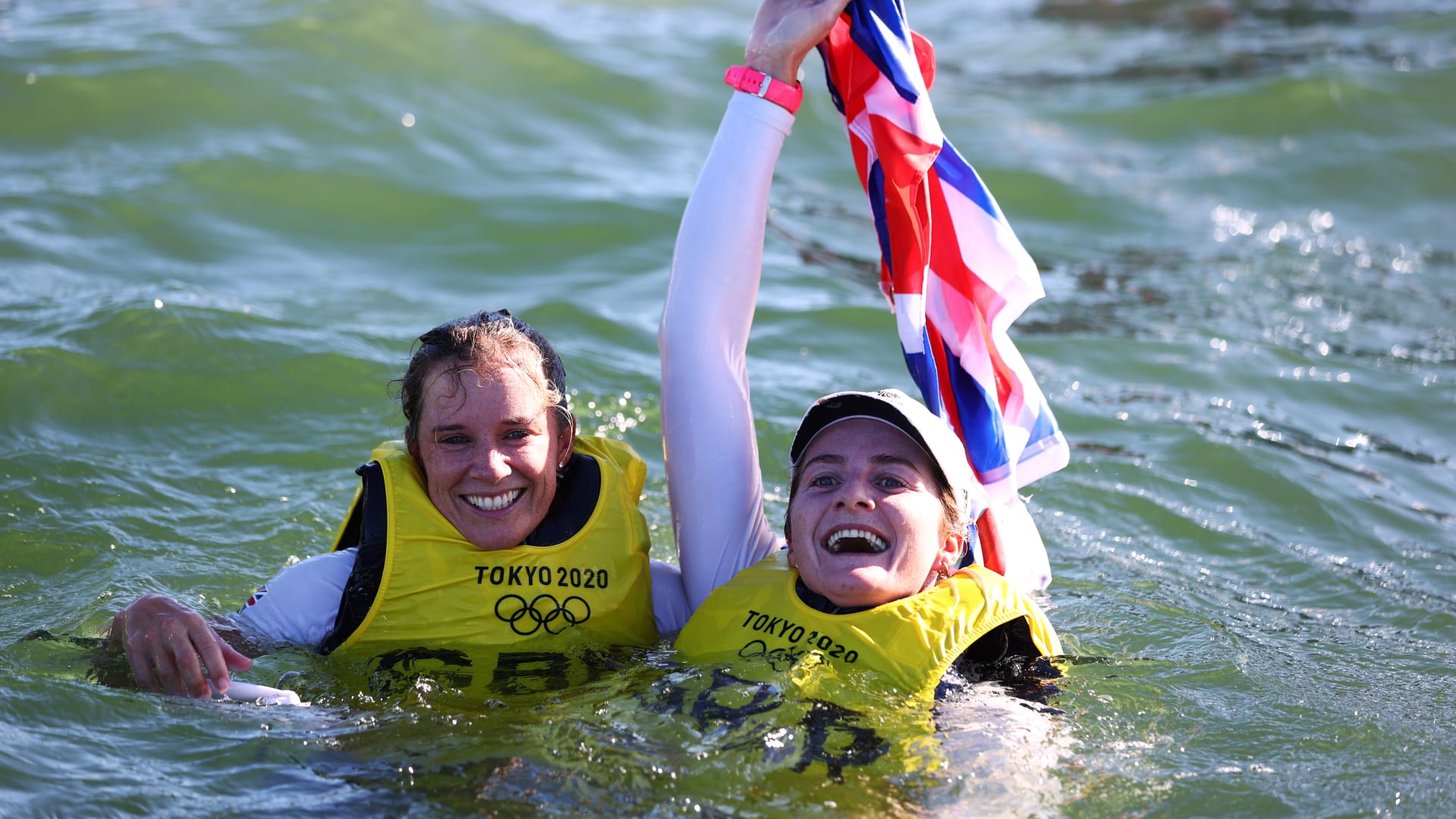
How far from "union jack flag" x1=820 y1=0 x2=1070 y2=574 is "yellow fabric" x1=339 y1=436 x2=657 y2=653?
1.24 m

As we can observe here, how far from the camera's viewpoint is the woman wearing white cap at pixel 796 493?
14.1 ft

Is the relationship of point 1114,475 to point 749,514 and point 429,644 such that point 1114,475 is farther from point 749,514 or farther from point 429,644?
point 429,644

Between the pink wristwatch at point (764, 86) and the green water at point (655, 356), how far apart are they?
188 centimetres

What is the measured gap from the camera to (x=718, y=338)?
4.67 m

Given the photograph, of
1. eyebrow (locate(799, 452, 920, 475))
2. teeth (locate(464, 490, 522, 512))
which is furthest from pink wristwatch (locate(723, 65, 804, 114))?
teeth (locate(464, 490, 522, 512))

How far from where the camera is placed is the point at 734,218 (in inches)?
182

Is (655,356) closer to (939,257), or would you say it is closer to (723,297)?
(939,257)

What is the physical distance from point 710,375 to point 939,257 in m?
0.93

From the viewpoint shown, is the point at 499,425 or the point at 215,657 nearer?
the point at 215,657

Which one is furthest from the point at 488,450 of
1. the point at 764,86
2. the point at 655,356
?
the point at 655,356

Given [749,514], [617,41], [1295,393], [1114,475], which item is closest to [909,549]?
[749,514]

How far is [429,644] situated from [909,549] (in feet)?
5.20

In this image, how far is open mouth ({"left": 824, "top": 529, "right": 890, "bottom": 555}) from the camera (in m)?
4.30

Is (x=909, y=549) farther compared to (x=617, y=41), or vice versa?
(x=617, y=41)
